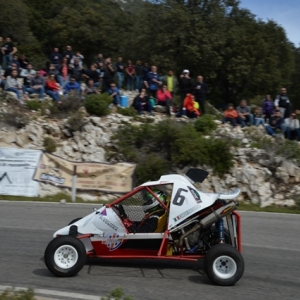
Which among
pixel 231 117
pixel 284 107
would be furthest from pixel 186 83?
pixel 284 107

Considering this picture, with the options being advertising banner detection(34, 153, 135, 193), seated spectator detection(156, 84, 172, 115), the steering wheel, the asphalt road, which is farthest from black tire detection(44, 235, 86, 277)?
seated spectator detection(156, 84, 172, 115)

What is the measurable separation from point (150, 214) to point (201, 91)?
12347 millimetres

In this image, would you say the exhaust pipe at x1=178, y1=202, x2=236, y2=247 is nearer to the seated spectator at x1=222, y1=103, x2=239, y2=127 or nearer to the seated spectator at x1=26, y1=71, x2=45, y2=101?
the seated spectator at x1=222, y1=103, x2=239, y2=127

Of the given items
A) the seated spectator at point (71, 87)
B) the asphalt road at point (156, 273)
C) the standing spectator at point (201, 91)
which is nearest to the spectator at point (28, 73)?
the seated spectator at point (71, 87)

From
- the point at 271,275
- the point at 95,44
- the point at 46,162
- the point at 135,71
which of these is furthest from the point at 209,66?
the point at 271,275

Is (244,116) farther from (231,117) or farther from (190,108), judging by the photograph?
(190,108)

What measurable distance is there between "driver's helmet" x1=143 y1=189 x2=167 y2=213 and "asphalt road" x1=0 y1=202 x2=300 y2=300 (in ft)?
3.18

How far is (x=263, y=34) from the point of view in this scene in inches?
1487

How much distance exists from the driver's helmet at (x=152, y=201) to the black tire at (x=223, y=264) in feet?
3.51

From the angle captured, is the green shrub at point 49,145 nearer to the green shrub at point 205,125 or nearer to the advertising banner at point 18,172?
the advertising banner at point 18,172

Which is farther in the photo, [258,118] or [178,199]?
[258,118]

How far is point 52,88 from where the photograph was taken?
65.1 ft

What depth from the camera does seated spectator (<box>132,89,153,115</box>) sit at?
2005 centimetres

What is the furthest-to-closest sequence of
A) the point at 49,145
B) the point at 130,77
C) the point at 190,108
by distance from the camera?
the point at 130,77 < the point at 190,108 < the point at 49,145
